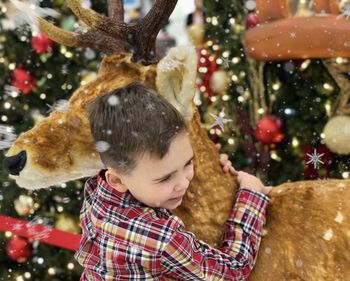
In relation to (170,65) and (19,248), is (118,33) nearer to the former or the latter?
(170,65)

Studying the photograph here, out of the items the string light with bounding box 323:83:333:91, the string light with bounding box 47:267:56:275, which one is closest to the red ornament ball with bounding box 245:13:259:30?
the string light with bounding box 323:83:333:91

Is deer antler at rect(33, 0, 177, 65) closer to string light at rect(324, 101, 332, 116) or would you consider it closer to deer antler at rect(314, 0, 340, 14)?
deer antler at rect(314, 0, 340, 14)

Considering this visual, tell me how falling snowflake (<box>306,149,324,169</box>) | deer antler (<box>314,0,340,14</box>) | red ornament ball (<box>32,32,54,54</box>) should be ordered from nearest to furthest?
deer antler (<box>314,0,340,14</box>) < falling snowflake (<box>306,149,324,169</box>) < red ornament ball (<box>32,32,54,54</box>)

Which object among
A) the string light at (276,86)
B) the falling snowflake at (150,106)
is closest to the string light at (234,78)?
the string light at (276,86)

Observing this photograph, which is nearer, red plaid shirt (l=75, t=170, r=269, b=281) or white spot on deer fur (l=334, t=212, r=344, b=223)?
red plaid shirt (l=75, t=170, r=269, b=281)

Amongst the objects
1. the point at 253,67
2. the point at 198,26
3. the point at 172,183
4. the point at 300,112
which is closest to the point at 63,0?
the point at 198,26

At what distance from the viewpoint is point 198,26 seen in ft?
8.45

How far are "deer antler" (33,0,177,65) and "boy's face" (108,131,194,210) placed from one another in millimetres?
382

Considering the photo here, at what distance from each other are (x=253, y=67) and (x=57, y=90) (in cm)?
105

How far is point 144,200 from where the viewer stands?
1184mm

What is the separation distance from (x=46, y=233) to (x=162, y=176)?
3.40 feet

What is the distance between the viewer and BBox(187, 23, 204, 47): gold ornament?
256 centimetres

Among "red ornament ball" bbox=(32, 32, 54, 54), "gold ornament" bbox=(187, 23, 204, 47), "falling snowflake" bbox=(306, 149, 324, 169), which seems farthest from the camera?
"red ornament ball" bbox=(32, 32, 54, 54)

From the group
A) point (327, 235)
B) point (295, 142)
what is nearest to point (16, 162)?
point (327, 235)
